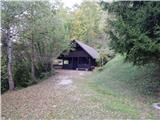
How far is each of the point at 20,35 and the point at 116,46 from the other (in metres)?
8.58

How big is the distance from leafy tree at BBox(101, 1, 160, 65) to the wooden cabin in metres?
20.3

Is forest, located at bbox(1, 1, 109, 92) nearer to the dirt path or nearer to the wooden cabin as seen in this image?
the dirt path

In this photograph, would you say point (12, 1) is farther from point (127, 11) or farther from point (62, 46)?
point (62, 46)

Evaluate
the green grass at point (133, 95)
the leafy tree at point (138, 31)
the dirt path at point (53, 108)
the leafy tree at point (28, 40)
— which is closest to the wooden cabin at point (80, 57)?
the leafy tree at point (28, 40)

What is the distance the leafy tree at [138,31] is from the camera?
9773 millimetres

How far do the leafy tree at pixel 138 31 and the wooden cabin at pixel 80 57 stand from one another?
20334 millimetres

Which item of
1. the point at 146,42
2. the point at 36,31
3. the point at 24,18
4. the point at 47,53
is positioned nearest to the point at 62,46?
the point at 47,53

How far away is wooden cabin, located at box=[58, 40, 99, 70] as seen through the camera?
32625 mm

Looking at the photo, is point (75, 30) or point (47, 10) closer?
point (47, 10)

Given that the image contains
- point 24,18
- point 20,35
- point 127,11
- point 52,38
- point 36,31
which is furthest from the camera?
point 52,38

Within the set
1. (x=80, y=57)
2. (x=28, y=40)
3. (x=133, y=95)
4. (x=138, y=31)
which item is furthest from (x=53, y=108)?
(x=80, y=57)

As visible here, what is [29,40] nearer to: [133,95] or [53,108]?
[133,95]

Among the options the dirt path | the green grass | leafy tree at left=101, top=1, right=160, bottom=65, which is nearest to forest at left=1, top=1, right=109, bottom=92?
the dirt path

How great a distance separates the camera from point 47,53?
2373 centimetres
